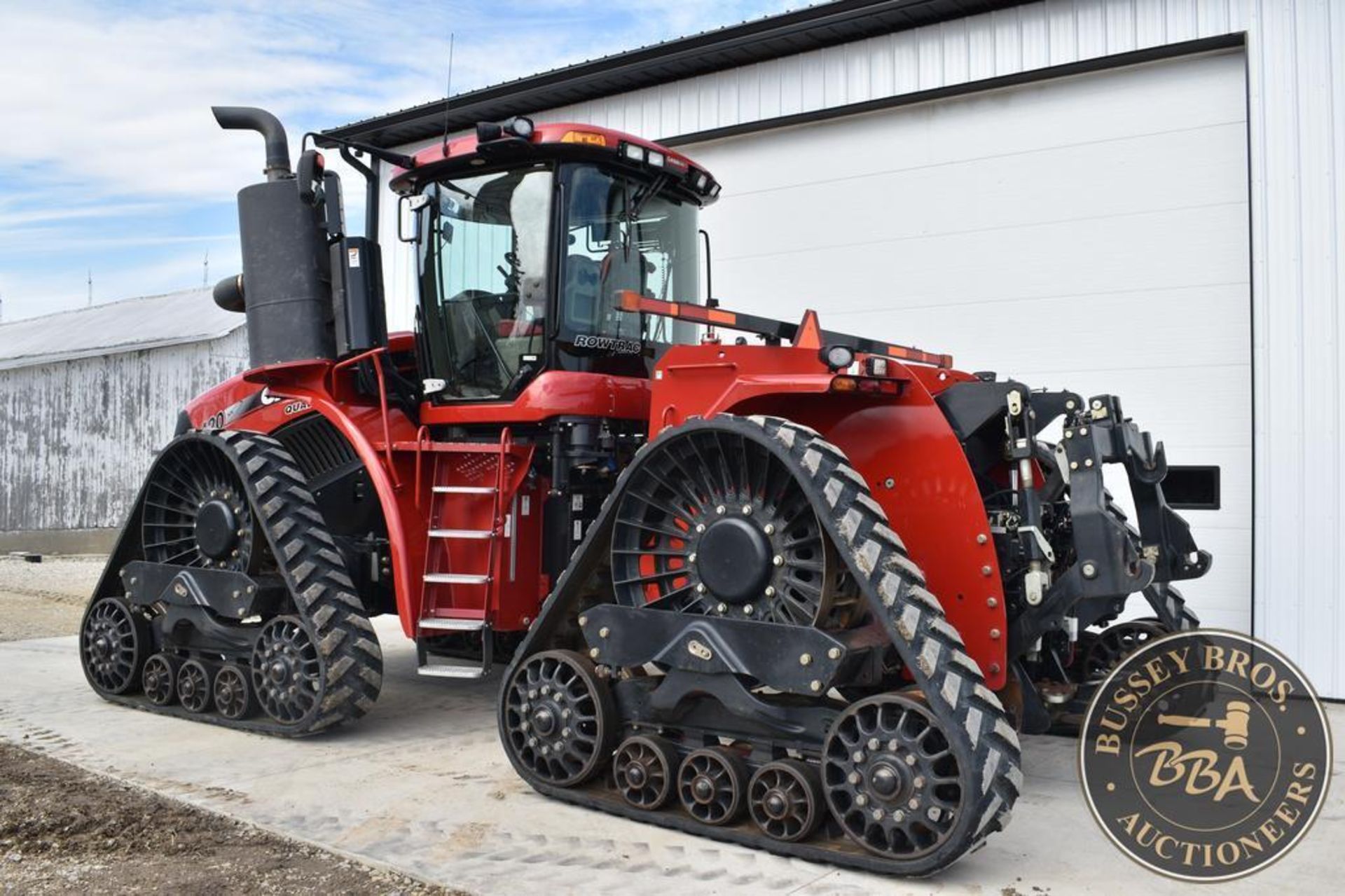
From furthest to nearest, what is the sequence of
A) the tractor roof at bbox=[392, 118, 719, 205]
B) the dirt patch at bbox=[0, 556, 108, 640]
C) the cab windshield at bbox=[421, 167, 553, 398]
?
1. the dirt patch at bbox=[0, 556, 108, 640]
2. the cab windshield at bbox=[421, 167, 553, 398]
3. the tractor roof at bbox=[392, 118, 719, 205]

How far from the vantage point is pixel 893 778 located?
400 cm

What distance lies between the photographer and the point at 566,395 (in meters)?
5.94

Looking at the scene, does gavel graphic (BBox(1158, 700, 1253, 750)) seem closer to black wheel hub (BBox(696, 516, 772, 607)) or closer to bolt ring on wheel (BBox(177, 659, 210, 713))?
Answer: black wheel hub (BBox(696, 516, 772, 607))

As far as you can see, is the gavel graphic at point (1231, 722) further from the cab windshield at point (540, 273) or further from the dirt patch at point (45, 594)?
the dirt patch at point (45, 594)

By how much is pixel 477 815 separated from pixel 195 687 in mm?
Answer: 2765

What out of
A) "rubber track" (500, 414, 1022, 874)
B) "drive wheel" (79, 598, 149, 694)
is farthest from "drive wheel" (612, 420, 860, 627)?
"drive wheel" (79, 598, 149, 694)

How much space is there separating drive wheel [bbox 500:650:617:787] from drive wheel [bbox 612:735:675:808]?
0.13 meters

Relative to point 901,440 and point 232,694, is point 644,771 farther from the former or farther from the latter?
point 232,694

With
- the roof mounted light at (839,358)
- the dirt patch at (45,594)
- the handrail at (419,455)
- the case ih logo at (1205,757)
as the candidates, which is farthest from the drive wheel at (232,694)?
the dirt patch at (45,594)

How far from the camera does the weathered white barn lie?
21.2 m

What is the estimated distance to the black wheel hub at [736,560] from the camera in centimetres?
445

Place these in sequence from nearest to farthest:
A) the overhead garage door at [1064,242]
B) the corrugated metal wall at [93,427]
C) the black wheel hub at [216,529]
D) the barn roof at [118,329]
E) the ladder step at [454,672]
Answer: the ladder step at [454,672], the black wheel hub at [216,529], the overhead garage door at [1064,242], the corrugated metal wall at [93,427], the barn roof at [118,329]

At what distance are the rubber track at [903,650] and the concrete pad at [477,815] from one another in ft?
0.32

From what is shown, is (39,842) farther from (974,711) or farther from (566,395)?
(974,711)
